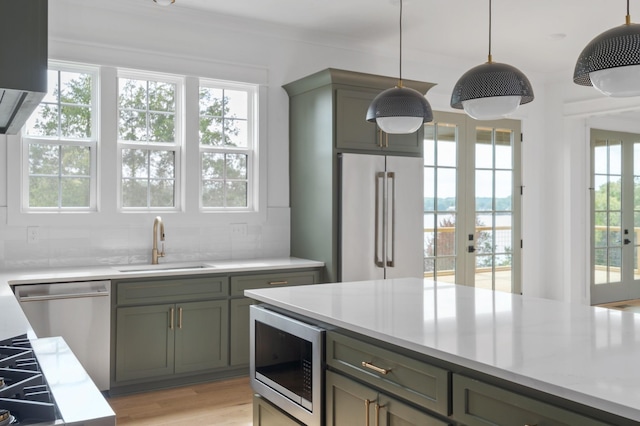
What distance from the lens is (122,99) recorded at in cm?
463

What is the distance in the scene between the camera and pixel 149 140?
4.76 metres

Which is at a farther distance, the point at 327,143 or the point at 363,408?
A: the point at 327,143

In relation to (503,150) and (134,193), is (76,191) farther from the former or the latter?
(503,150)

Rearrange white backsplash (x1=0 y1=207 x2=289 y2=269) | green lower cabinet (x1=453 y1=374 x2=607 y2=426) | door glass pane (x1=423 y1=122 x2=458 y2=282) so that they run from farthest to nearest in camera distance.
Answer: door glass pane (x1=423 y1=122 x2=458 y2=282), white backsplash (x1=0 y1=207 x2=289 y2=269), green lower cabinet (x1=453 y1=374 x2=607 y2=426)

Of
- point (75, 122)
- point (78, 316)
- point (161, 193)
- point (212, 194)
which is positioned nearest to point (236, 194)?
point (212, 194)

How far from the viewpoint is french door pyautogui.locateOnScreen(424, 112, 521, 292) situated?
6.04m

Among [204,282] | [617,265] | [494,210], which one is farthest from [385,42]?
→ [617,265]

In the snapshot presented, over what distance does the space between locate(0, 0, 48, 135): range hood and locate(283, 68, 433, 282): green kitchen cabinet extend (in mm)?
3549

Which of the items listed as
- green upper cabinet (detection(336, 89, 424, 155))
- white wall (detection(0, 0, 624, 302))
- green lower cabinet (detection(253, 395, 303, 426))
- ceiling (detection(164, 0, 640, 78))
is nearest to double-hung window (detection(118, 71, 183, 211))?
white wall (detection(0, 0, 624, 302))

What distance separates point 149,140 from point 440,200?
2.97 metres

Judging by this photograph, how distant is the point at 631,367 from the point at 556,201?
568cm

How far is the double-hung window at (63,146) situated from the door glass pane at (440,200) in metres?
3.17

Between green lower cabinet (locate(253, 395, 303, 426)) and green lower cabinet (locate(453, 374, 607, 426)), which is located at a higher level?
green lower cabinet (locate(453, 374, 607, 426))

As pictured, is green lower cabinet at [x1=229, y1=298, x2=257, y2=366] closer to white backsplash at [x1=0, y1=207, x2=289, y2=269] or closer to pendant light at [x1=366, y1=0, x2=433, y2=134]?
white backsplash at [x1=0, y1=207, x2=289, y2=269]
